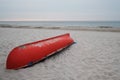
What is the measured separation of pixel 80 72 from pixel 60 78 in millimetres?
762

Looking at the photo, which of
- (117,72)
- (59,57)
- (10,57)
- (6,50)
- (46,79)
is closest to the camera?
(46,79)

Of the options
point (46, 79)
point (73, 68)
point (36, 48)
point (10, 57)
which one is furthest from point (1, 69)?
point (73, 68)

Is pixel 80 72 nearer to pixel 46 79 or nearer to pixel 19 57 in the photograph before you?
pixel 46 79

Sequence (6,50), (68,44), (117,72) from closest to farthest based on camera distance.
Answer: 1. (117,72)
2. (6,50)
3. (68,44)

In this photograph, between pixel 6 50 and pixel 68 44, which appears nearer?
pixel 6 50

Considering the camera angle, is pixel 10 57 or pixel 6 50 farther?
pixel 6 50

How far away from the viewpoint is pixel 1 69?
4.32m

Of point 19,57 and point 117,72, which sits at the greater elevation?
point 19,57

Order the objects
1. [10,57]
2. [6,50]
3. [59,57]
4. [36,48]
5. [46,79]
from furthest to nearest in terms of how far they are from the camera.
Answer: [6,50] < [59,57] < [36,48] < [10,57] < [46,79]

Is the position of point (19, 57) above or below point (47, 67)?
above

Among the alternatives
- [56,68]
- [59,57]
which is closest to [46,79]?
[56,68]

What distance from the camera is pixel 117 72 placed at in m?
4.04

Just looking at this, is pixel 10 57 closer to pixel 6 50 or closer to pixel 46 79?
pixel 46 79

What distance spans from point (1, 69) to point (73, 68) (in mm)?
2472
